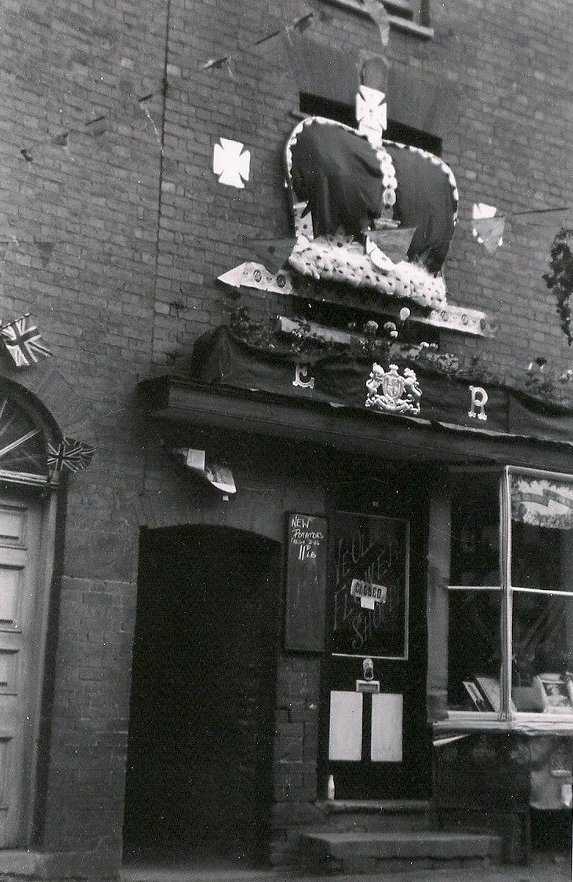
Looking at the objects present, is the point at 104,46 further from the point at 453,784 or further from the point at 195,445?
the point at 453,784

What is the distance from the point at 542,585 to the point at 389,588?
4.48ft

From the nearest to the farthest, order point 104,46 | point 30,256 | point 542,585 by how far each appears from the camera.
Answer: point 30,256 → point 104,46 → point 542,585

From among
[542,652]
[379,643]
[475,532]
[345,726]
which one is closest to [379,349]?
[475,532]

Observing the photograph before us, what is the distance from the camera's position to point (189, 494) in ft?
32.6

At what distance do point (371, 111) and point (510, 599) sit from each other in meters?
4.43

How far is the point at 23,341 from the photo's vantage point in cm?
910

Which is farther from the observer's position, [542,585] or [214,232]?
[542,585]

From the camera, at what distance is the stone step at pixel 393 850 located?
9742 millimetres

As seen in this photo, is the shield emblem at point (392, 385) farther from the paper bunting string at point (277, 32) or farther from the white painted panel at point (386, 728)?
the paper bunting string at point (277, 32)

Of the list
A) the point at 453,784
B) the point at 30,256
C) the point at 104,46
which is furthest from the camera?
the point at 453,784

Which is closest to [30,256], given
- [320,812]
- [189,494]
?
[189,494]

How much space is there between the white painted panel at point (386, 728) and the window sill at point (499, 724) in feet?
1.40

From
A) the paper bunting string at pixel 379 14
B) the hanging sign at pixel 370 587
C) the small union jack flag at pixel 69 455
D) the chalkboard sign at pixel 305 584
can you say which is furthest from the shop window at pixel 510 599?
the paper bunting string at pixel 379 14

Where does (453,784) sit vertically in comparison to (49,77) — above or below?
below
